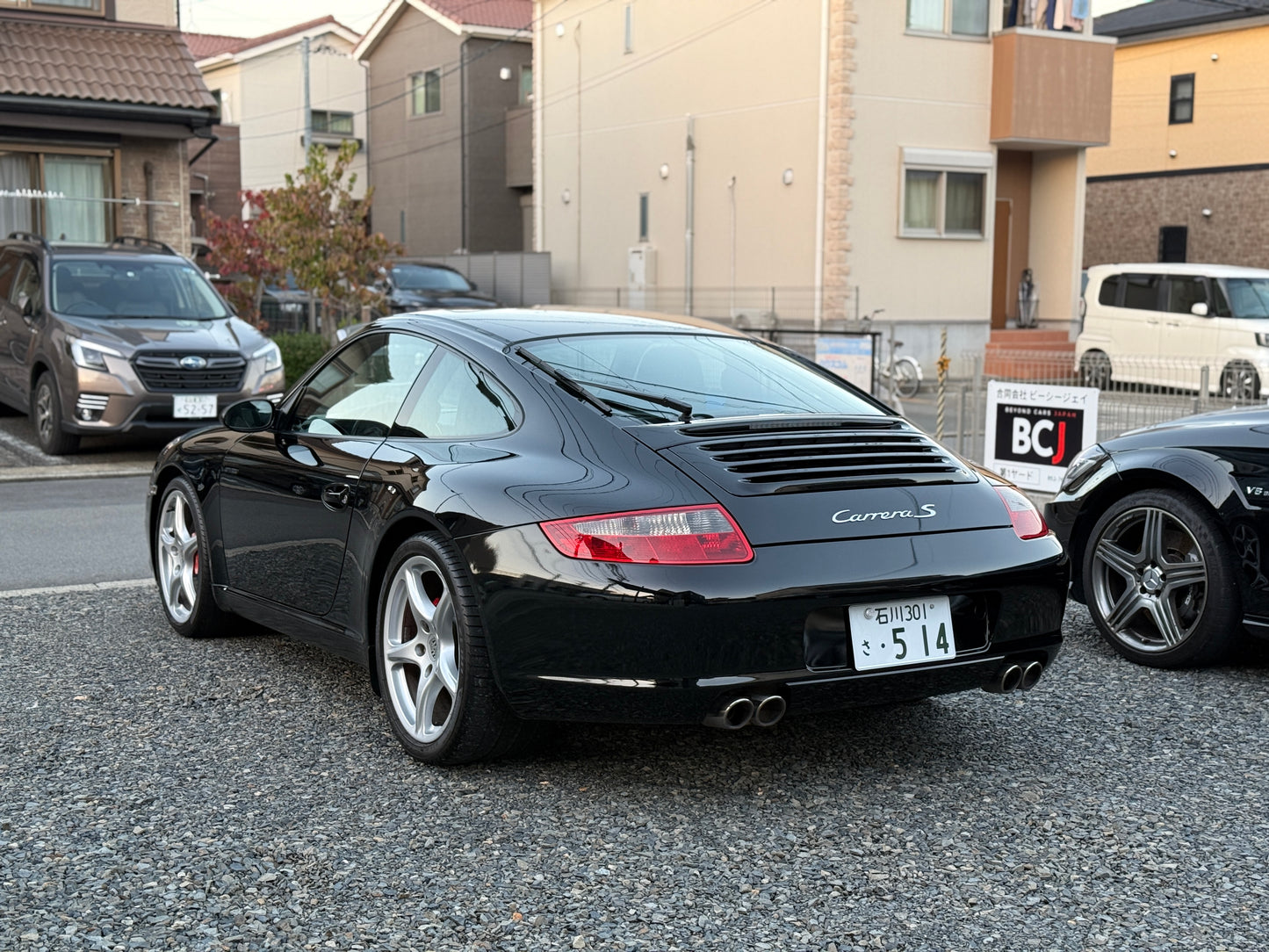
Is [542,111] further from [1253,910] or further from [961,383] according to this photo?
[1253,910]

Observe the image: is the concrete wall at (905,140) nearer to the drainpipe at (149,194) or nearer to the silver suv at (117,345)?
the drainpipe at (149,194)

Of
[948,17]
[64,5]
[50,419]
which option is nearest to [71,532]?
[50,419]

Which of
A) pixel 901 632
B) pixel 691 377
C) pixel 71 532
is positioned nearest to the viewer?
pixel 901 632

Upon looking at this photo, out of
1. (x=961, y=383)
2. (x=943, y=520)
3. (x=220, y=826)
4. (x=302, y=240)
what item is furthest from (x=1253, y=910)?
(x=302, y=240)

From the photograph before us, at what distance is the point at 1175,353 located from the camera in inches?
795

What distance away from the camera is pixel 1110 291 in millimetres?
21422

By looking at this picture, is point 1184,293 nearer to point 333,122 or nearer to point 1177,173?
point 1177,173

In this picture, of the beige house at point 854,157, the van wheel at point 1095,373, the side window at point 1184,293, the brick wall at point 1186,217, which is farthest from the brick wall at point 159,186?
the brick wall at point 1186,217

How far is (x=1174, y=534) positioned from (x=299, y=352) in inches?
472

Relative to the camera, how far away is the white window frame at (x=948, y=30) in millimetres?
23297

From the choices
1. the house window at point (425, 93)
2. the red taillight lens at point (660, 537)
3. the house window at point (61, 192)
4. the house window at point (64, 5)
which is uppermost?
the house window at point (425, 93)

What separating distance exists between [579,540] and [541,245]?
28.3 metres

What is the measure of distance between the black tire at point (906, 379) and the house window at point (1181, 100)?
18.0 meters

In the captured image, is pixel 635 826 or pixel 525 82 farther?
pixel 525 82
